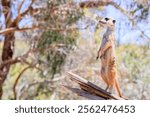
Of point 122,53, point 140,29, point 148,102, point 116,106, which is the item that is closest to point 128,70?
point 122,53

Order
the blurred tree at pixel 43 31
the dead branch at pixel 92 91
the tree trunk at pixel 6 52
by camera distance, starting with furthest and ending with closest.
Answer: the tree trunk at pixel 6 52
the blurred tree at pixel 43 31
the dead branch at pixel 92 91

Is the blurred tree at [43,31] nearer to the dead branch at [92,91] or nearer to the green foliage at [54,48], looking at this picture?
the green foliage at [54,48]

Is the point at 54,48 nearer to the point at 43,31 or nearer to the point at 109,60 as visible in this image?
the point at 43,31

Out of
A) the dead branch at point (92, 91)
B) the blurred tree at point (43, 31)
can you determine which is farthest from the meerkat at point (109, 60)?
the blurred tree at point (43, 31)

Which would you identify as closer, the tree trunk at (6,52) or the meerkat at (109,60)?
the meerkat at (109,60)

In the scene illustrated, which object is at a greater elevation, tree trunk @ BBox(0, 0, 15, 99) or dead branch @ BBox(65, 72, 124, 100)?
dead branch @ BBox(65, 72, 124, 100)

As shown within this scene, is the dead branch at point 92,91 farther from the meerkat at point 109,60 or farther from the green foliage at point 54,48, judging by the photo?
the green foliage at point 54,48

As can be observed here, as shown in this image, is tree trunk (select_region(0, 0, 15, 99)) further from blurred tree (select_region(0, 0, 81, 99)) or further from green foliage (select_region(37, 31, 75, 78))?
green foliage (select_region(37, 31, 75, 78))

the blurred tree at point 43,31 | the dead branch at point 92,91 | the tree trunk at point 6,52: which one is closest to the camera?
the dead branch at point 92,91

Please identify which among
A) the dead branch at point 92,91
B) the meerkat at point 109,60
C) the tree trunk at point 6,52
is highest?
the meerkat at point 109,60

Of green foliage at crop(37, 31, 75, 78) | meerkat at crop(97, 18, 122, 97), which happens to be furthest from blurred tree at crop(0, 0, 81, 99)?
meerkat at crop(97, 18, 122, 97)

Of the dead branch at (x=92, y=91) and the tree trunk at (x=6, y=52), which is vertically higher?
the dead branch at (x=92, y=91)

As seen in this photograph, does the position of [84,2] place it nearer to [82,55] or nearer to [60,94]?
[82,55]

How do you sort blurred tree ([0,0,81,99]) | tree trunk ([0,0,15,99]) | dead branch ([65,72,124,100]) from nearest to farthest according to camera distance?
dead branch ([65,72,124,100])
blurred tree ([0,0,81,99])
tree trunk ([0,0,15,99])
